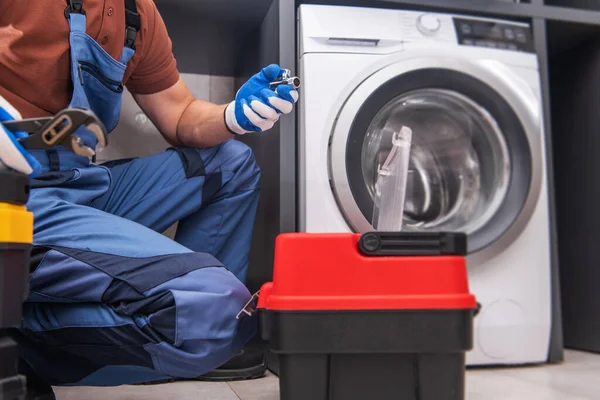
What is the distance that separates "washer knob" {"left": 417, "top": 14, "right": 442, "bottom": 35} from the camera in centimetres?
132

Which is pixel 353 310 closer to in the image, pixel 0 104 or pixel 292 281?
pixel 292 281

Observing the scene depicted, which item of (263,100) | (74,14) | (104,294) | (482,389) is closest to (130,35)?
(74,14)

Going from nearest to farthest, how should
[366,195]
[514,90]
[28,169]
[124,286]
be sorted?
[28,169]
[124,286]
[366,195]
[514,90]

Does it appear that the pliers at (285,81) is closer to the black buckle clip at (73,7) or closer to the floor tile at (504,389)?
the black buckle clip at (73,7)

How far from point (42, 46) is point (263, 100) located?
38cm

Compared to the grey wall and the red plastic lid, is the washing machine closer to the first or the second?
Result: the red plastic lid

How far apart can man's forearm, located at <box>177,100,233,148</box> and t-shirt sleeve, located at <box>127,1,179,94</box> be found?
0.27ft

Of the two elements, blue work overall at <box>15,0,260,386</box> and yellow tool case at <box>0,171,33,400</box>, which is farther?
blue work overall at <box>15,0,260,386</box>

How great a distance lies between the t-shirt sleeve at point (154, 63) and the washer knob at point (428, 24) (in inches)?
22.9

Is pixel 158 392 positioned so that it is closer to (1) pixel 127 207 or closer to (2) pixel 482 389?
(1) pixel 127 207

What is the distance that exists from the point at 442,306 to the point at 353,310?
0.11 meters

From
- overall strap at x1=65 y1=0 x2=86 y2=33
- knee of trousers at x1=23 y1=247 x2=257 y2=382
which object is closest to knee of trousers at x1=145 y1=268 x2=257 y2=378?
knee of trousers at x1=23 y1=247 x2=257 y2=382

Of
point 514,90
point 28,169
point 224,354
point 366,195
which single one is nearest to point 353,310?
point 224,354

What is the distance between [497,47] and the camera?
1.37 metres
